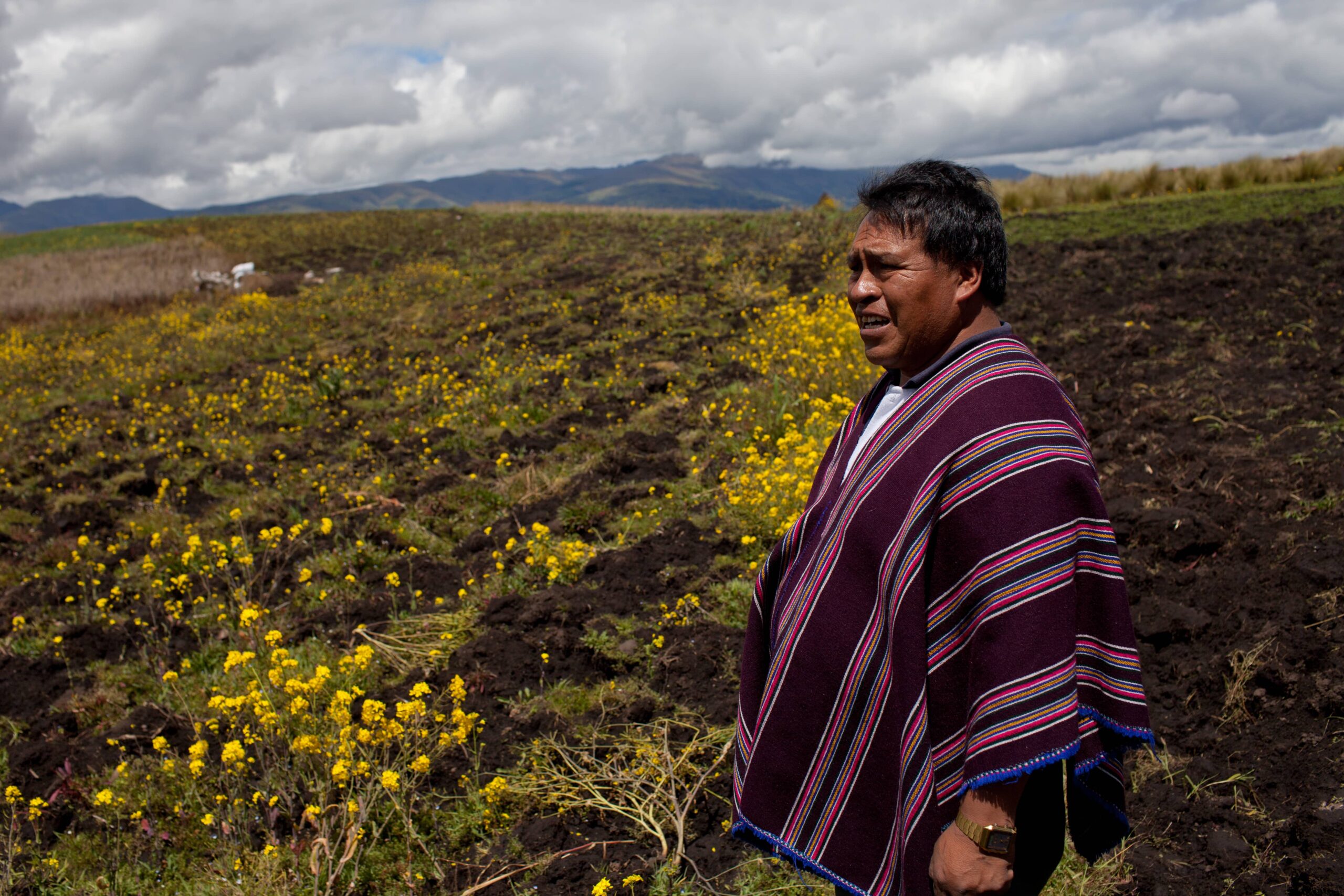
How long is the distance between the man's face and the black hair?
0.08 feet

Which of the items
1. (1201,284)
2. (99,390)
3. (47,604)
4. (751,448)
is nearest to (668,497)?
(751,448)

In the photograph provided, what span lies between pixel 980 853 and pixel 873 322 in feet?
3.48

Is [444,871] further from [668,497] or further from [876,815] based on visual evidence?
[668,497]

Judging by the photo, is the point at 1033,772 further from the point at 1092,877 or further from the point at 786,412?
the point at 786,412

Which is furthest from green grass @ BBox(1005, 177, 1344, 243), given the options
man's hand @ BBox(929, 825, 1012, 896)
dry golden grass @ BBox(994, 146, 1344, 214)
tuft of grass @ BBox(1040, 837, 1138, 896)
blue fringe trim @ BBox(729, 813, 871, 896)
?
man's hand @ BBox(929, 825, 1012, 896)

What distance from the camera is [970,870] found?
1424 millimetres

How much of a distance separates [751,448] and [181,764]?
369cm

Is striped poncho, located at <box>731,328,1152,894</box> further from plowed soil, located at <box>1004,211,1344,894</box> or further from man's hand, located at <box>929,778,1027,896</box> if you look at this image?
plowed soil, located at <box>1004,211,1344,894</box>

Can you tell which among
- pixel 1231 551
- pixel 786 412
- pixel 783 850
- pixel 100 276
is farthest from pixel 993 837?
pixel 100 276

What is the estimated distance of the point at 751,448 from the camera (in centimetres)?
539

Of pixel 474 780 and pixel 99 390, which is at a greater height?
pixel 99 390

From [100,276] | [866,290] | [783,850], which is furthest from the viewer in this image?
→ [100,276]

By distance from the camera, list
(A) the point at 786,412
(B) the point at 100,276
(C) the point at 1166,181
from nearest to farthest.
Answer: (A) the point at 786,412
(C) the point at 1166,181
(B) the point at 100,276

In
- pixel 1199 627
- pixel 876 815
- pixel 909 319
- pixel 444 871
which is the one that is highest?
pixel 909 319
